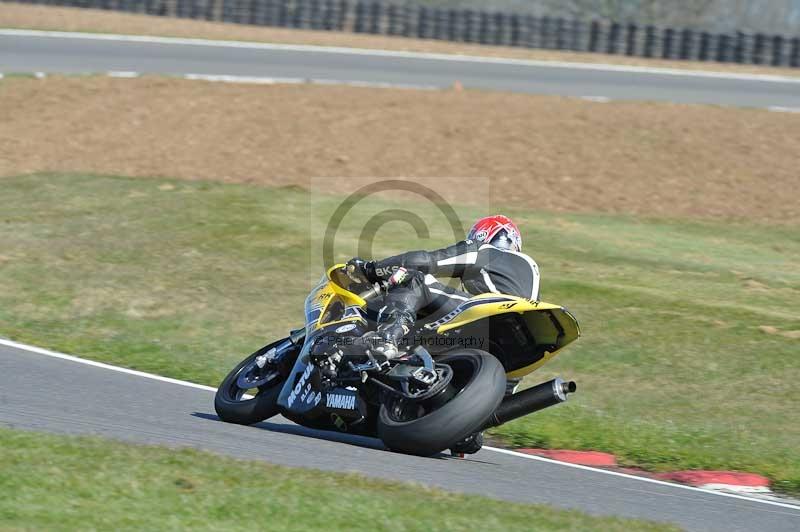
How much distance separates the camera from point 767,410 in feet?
32.1

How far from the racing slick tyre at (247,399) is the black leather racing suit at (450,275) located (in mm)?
1122

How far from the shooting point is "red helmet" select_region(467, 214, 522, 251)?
25.9 ft

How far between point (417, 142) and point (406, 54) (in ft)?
31.2

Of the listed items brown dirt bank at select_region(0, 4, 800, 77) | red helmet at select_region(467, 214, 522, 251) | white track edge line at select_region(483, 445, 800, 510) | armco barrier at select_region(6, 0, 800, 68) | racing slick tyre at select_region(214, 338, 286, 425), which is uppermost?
armco barrier at select_region(6, 0, 800, 68)

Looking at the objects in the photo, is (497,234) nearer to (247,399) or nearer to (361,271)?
(361,271)

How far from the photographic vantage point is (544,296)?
12789mm

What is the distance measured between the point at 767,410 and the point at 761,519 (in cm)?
319

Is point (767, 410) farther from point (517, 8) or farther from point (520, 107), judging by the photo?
point (517, 8)

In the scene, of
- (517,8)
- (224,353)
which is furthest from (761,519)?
(517,8)

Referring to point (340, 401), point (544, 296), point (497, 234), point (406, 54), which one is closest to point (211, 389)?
point (340, 401)

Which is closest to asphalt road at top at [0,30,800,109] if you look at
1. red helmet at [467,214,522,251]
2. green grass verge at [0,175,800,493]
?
green grass verge at [0,175,800,493]

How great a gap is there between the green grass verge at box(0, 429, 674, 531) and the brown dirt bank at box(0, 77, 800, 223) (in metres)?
12.5

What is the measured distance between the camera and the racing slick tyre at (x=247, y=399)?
26.0 ft

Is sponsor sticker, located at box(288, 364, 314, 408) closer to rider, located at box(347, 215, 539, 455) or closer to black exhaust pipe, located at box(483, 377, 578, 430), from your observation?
rider, located at box(347, 215, 539, 455)
